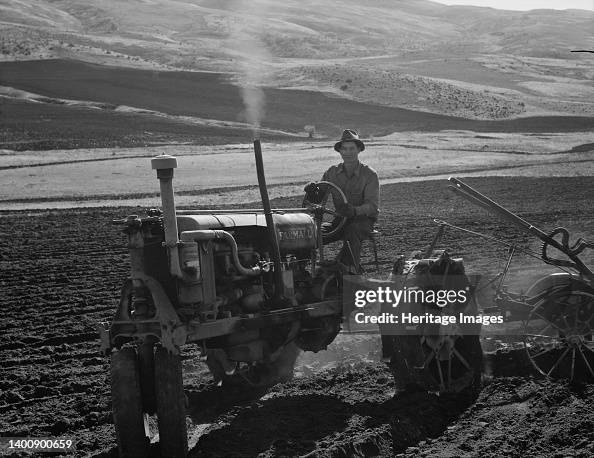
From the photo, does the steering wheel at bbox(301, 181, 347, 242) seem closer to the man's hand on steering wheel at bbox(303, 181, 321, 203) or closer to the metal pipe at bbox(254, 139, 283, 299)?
the man's hand on steering wheel at bbox(303, 181, 321, 203)

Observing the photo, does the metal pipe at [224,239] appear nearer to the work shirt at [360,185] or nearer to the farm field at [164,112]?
the work shirt at [360,185]

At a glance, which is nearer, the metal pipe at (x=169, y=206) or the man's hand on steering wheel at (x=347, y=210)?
the metal pipe at (x=169, y=206)

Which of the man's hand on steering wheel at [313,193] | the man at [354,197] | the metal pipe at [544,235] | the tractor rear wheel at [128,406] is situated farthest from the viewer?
the man at [354,197]

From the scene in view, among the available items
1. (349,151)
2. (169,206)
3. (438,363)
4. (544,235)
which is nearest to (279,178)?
(349,151)

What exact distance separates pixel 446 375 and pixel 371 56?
268ft

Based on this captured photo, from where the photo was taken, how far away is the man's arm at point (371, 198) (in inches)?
292

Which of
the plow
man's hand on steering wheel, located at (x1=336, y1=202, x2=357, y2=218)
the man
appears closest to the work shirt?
the man

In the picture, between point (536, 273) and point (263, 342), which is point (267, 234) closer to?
point (263, 342)

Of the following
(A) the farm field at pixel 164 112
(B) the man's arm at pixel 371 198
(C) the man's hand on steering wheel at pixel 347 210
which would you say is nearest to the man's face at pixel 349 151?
(B) the man's arm at pixel 371 198

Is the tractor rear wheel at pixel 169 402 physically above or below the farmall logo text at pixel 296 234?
below

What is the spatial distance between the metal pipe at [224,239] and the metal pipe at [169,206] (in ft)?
0.28

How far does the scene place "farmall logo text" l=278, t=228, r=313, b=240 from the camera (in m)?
6.46

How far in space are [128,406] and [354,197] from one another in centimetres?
320

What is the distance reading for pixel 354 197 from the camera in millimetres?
7727
